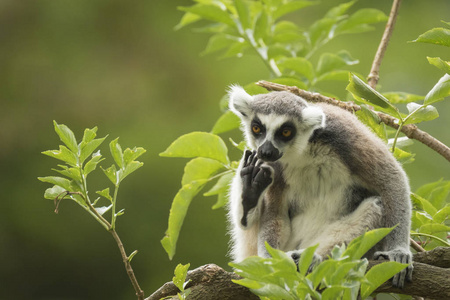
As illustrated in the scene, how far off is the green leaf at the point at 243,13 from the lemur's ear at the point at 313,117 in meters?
0.72

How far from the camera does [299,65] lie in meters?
2.75

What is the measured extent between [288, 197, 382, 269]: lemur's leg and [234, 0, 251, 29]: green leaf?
42.5 inches

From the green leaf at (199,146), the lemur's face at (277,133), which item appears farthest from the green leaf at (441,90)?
the green leaf at (199,146)

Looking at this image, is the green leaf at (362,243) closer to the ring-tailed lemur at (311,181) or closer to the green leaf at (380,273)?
the green leaf at (380,273)

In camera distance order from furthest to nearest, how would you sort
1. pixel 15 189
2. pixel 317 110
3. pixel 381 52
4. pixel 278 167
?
pixel 15 189 → pixel 381 52 → pixel 278 167 → pixel 317 110

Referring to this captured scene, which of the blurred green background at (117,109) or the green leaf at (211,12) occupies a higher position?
the green leaf at (211,12)

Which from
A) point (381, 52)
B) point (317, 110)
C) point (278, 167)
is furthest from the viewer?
point (381, 52)

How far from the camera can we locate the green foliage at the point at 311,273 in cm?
129

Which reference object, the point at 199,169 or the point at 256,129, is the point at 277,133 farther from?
the point at 199,169

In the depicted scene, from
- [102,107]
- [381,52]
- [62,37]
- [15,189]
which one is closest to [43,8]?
[62,37]

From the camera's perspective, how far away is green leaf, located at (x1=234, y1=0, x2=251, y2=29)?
2877 mm

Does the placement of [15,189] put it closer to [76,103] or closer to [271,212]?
[76,103]

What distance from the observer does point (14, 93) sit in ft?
22.3

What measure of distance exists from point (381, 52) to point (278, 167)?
74 centimetres
